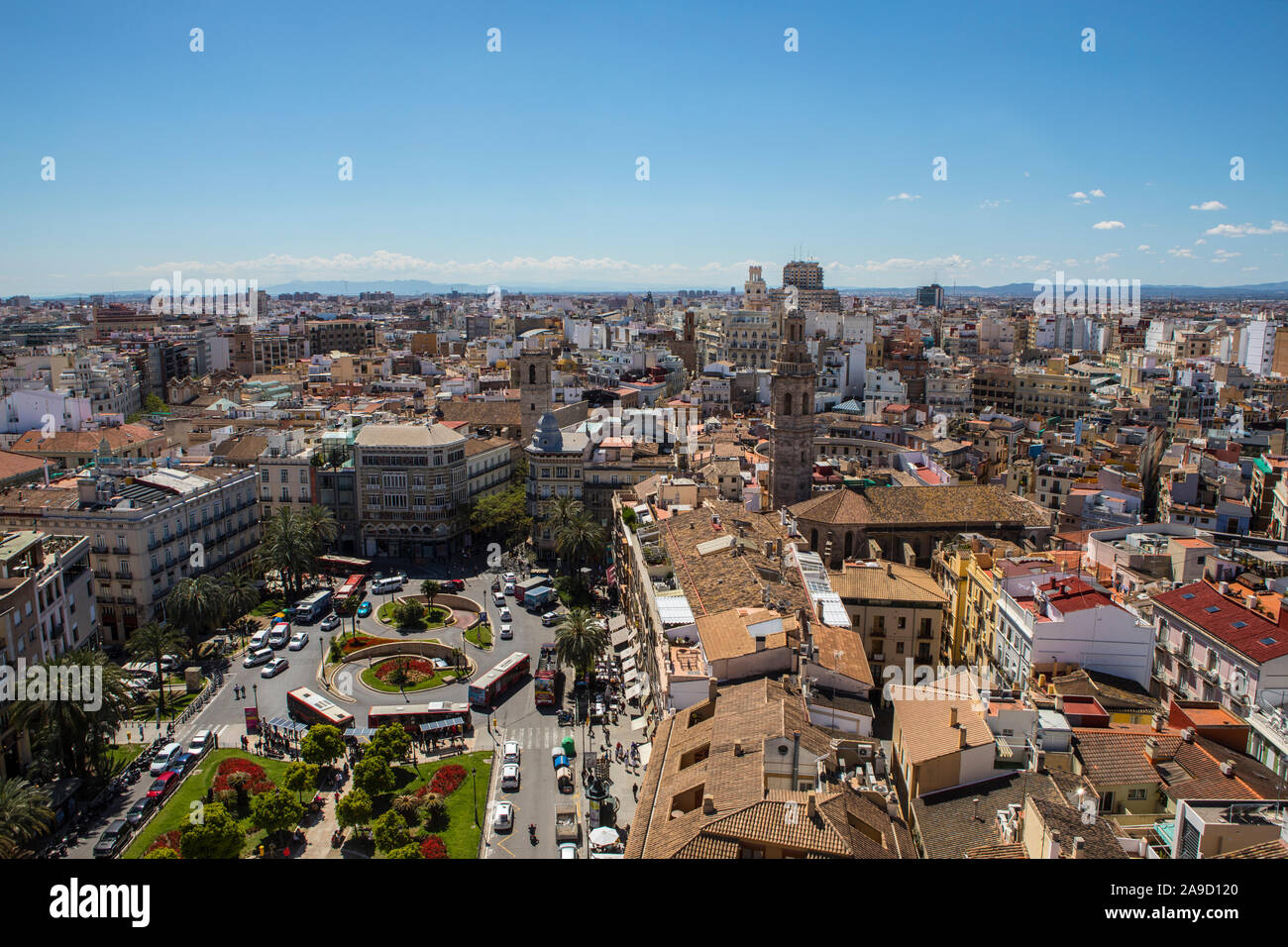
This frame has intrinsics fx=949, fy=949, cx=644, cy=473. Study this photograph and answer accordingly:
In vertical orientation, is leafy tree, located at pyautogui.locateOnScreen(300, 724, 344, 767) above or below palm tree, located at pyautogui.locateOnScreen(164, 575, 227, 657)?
below

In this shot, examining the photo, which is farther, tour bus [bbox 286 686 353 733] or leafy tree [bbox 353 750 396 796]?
tour bus [bbox 286 686 353 733]

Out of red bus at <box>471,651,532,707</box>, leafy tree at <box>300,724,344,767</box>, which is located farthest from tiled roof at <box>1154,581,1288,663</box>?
leafy tree at <box>300,724,344,767</box>

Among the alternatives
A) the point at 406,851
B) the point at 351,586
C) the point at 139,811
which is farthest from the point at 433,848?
the point at 351,586

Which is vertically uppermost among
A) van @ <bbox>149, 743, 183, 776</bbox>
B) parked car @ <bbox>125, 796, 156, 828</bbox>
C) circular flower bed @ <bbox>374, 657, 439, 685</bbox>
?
circular flower bed @ <bbox>374, 657, 439, 685</bbox>

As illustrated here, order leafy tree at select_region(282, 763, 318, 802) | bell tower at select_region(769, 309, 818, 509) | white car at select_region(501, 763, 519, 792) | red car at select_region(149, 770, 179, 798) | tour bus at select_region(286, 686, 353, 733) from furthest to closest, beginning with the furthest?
bell tower at select_region(769, 309, 818, 509), tour bus at select_region(286, 686, 353, 733), white car at select_region(501, 763, 519, 792), red car at select_region(149, 770, 179, 798), leafy tree at select_region(282, 763, 318, 802)

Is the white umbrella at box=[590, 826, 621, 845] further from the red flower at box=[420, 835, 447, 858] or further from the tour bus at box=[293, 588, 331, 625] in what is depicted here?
the tour bus at box=[293, 588, 331, 625]

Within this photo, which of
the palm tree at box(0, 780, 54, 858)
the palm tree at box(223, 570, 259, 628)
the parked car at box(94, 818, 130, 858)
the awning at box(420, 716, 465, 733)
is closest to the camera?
the palm tree at box(0, 780, 54, 858)

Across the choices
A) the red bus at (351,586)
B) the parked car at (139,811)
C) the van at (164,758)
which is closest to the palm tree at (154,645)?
the van at (164,758)
